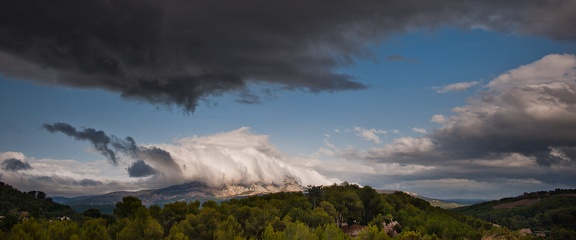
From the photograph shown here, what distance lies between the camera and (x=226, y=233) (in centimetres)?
9512

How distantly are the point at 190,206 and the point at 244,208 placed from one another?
27.7 m

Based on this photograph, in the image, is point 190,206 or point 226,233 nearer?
point 226,233

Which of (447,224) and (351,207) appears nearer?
(447,224)

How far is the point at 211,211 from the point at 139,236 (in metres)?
21.8

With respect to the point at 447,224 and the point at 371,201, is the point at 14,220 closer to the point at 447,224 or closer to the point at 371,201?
the point at 371,201

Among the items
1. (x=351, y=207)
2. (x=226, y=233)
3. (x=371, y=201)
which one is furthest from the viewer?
(x=371, y=201)

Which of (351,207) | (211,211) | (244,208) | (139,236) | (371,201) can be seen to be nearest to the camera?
(139,236)

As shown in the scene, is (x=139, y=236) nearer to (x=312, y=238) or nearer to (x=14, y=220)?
(x=312, y=238)

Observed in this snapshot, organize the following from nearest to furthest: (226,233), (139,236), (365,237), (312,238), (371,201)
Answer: (365,237)
(312,238)
(226,233)
(139,236)
(371,201)

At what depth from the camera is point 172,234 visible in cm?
9556

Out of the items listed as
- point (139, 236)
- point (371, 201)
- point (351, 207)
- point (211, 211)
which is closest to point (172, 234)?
point (139, 236)

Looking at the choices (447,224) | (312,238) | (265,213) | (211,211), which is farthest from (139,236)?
(447,224)

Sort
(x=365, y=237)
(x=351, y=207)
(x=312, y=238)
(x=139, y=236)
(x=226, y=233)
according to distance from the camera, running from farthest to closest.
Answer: (x=351, y=207), (x=139, y=236), (x=226, y=233), (x=312, y=238), (x=365, y=237)

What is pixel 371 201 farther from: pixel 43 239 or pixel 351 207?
pixel 43 239
